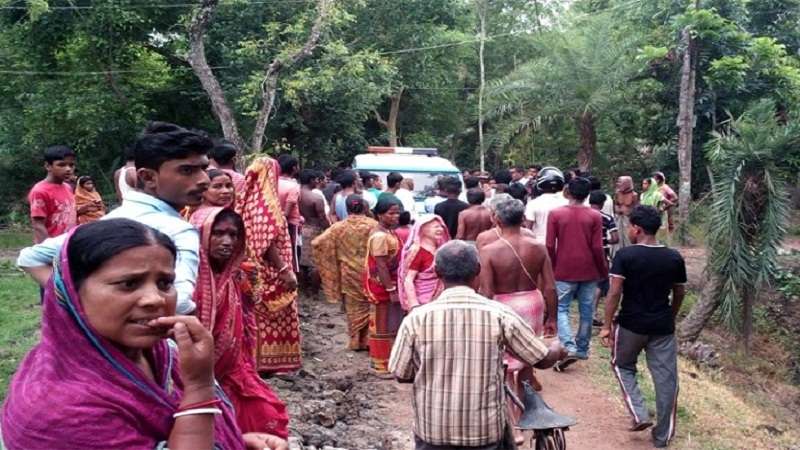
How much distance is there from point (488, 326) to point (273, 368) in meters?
3.18

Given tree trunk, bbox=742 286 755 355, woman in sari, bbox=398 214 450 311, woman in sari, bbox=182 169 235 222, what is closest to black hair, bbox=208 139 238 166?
woman in sari, bbox=182 169 235 222

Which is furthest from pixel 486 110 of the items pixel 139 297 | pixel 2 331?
pixel 139 297

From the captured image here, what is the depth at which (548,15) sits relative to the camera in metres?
30.0

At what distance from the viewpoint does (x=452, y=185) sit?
7.93m

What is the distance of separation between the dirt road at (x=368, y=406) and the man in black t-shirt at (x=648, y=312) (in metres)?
0.36

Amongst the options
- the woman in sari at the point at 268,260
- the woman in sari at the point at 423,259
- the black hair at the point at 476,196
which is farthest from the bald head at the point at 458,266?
the black hair at the point at 476,196

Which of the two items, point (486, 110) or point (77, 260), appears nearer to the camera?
point (77, 260)

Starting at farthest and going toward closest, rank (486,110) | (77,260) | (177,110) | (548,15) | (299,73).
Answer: (548,15)
(486,110)
(177,110)
(299,73)
(77,260)

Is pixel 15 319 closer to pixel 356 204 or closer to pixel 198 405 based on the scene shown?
pixel 356 204

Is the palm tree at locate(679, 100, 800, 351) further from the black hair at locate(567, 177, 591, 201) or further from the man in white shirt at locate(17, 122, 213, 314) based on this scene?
the man in white shirt at locate(17, 122, 213, 314)

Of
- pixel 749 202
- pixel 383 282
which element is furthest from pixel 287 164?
pixel 749 202

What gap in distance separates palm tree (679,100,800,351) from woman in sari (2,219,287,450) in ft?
29.4

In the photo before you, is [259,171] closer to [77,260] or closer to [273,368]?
[273,368]

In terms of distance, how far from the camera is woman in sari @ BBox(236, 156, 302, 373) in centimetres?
540
